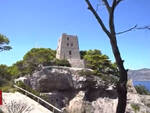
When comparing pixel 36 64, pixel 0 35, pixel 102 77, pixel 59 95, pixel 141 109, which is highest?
pixel 0 35

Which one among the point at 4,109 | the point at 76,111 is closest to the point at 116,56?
the point at 4,109

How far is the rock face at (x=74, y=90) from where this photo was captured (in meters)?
28.8

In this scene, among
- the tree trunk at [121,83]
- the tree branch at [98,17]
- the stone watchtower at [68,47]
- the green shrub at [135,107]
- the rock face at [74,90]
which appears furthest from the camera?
the stone watchtower at [68,47]

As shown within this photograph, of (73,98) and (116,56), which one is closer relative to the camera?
(116,56)

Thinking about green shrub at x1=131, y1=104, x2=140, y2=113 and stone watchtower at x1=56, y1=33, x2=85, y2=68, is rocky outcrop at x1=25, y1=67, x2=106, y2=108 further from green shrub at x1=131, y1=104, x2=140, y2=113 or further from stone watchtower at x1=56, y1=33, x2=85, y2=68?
stone watchtower at x1=56, y1=33, x2=85, y2=68

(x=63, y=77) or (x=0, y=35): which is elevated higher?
(x=0, y=35)

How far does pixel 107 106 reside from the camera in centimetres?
2834

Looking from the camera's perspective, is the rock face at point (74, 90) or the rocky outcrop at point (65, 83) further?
the rocky outcrop at point (65, 83)

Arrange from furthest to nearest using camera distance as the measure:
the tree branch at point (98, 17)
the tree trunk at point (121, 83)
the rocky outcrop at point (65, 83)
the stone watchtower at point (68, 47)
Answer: the stone watchtower at point (68, 47) → the rocky outcrop at point (65, 83) → the tree branch at point (98, 17) → the tree trunk at point (121, 83)

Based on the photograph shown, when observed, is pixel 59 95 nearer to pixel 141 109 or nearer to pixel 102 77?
pixel 102 77

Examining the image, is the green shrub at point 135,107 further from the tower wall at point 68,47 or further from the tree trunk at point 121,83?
the tree trunk at point 121,83

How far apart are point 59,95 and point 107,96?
615 cm

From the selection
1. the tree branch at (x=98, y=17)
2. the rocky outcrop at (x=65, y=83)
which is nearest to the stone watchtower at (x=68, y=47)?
the rocky outcrop at (x=65, y=83)

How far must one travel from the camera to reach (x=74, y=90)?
102ft
